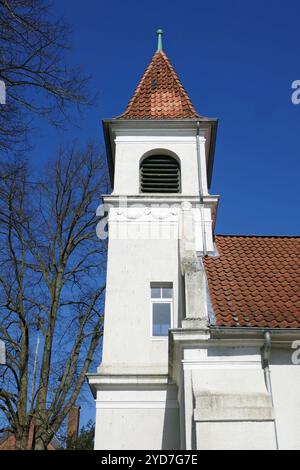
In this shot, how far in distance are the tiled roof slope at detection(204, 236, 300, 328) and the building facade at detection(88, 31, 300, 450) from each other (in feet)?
0.14

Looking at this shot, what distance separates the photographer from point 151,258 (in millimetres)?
15391

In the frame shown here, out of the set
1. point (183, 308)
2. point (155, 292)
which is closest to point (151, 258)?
point (155, 292)

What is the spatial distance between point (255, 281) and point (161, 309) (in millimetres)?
2841

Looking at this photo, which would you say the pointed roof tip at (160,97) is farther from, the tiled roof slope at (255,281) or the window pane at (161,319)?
the window pane at (161,319)

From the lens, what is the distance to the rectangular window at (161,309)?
47.4 feet

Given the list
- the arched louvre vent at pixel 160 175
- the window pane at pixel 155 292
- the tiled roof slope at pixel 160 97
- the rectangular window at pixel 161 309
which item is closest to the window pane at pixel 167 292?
the rectangular window at pixel 161 309

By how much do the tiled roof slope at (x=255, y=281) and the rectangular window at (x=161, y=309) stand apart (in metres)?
1.49

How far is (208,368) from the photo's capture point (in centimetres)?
1052

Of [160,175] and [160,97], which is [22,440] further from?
[160,97]

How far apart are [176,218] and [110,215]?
1940mm

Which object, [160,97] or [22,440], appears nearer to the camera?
[22,440]

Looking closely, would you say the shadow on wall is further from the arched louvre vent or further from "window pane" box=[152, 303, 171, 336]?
the arched louvre vent

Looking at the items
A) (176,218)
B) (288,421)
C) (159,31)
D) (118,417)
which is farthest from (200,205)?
(159,31)

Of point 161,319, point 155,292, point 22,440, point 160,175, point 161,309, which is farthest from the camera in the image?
point 160,175
